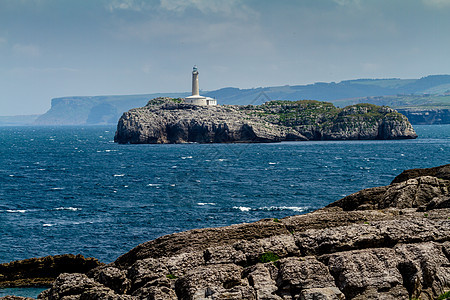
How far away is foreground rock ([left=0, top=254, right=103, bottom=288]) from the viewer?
32531mm

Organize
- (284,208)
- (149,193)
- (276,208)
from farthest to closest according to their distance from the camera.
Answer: (149,193), (276,208), (284,208)

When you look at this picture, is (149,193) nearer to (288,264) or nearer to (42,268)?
(42,268)

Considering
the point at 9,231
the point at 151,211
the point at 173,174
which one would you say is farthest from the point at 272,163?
the point at 9,231

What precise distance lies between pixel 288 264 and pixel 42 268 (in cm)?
2265

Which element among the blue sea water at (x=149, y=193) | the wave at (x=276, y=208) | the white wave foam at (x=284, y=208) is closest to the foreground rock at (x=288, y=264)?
the blue sea water at (x=149, y=193)

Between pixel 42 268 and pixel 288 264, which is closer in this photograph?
pixel 288 264

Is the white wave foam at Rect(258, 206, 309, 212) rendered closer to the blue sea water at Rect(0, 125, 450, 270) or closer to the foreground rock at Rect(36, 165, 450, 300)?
the blue sea water at Rect(0, 125, 450, 270)

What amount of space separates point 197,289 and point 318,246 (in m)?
5.11

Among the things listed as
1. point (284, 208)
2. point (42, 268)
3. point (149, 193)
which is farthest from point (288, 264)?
point (149, 193)

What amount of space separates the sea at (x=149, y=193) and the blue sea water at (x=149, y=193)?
134mm

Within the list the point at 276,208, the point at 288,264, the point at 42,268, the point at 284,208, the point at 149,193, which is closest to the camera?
the point at 288,264

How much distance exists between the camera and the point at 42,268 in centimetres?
3375

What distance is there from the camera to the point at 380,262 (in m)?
17.2

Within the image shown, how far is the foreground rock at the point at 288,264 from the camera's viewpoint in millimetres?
16375
